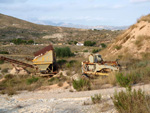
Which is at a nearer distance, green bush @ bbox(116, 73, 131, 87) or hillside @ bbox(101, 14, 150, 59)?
green bush @ bbox(116, 73, 131, 87)

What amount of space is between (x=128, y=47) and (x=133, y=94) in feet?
32.9

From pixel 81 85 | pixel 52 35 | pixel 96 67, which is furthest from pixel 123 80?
pixel 52 35

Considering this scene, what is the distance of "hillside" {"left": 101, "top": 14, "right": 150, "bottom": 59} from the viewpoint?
13.2 meters

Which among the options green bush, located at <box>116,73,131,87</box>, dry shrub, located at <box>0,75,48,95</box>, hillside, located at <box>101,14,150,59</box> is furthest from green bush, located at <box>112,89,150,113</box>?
hillside, located at <box>101,14,150,59</box>

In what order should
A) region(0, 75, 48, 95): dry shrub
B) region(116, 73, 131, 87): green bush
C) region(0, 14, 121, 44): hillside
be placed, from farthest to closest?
region(0, 14, 121, 44): hillside → region(0, 75, 48, 95): dry shrub → region(116, 73, 131, 87): green bush

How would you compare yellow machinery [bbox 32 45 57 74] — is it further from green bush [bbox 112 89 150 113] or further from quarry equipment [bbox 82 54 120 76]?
green bush [bbox 112 89 150 113]

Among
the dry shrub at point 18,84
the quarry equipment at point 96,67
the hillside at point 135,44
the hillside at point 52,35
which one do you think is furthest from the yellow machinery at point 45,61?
the hillside at point 52,35

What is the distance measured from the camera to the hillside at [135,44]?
43.4 ft

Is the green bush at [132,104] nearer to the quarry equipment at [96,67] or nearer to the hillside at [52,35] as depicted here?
the quarry equipment at [96,67]

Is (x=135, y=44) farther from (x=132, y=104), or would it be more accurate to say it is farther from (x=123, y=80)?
(x=132, y=104)

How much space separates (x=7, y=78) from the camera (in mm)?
12367

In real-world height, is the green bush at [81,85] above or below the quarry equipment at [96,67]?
below

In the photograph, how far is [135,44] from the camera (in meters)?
13.9

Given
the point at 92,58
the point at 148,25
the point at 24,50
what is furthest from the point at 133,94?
the point at 24,50
